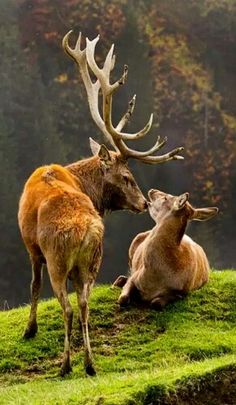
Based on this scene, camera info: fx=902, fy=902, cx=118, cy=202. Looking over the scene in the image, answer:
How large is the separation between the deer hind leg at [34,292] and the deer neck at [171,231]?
1.74 m

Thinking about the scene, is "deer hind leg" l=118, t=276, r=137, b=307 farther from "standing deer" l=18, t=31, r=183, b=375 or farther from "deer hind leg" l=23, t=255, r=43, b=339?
"deer hind leg" l=23, t=255, r=43, b=339

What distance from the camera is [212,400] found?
5.93 metres

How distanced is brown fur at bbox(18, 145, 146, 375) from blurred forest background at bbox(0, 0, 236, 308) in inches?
549

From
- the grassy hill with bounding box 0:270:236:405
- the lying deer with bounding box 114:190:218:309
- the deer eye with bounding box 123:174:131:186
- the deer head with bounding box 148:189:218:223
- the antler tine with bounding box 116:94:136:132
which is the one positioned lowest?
the grassy hill with bounding box 0:270:236:405

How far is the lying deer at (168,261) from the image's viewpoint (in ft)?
29.7

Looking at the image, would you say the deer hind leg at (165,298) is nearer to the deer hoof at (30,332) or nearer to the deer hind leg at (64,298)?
the deer hoof at (30,332)

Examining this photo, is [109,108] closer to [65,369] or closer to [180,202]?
[180,202]

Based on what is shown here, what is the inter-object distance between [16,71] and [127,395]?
2201 cm

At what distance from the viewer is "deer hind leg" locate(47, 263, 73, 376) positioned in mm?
6797

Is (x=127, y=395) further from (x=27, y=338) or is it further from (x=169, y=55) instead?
(x=169, y=55)

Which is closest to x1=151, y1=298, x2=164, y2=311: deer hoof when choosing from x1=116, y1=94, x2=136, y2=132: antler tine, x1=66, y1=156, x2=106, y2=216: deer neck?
x1=66, y1=156, x2=106, y2=216: deer neck

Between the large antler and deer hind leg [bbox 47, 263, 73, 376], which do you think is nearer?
deer hind leg [bbox 47, 263, 73, 376]

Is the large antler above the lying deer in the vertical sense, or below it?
above

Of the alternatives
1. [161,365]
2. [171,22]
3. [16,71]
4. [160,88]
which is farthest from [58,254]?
[171,22]
